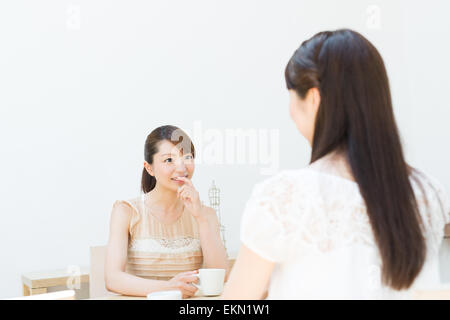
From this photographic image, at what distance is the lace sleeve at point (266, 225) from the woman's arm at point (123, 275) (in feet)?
1.82

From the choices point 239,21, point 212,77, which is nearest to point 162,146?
point 212,77

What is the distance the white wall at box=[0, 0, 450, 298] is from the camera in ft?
7.49

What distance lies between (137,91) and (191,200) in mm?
1047

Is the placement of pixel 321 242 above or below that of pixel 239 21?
below

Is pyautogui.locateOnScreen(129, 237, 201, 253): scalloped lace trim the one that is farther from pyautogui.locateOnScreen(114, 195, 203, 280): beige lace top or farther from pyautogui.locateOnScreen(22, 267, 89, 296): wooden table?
pyautogui.locateOnScreen(22, 267, 89, 296): wooden table

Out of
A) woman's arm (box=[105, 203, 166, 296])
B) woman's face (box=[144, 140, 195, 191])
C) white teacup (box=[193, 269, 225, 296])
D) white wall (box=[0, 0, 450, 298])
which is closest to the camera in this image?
white teacup (box=[193, 269, 225, 296])

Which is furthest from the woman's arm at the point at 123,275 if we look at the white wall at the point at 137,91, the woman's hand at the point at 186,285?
the white wall at the point at 137,91

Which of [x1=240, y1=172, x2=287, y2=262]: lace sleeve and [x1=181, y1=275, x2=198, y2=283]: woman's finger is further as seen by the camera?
[x1=181, y1=275, x2=198, y2=283]: woman's finger

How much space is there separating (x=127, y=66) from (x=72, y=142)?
471mm

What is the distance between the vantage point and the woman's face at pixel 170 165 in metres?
1.75

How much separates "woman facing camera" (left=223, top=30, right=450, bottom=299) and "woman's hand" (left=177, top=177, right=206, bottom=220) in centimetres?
95

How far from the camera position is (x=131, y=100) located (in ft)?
8.21

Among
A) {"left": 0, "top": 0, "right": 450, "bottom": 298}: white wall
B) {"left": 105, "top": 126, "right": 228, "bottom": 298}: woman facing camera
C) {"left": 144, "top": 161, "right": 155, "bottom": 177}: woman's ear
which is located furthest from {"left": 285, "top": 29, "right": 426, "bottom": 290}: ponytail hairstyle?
{"left": 0, "top": 0, "right": 450, "bottom": 298}: white wall
